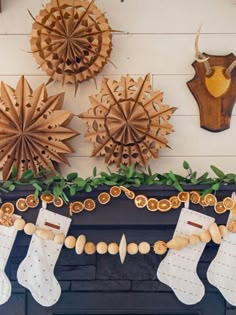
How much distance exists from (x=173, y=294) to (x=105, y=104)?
0.75 meters

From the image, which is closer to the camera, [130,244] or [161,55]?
[130,244]

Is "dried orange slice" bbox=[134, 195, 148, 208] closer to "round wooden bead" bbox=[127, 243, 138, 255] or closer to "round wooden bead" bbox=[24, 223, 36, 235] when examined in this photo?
"round wooden bead" bbox=[127, 243, 138, 255]

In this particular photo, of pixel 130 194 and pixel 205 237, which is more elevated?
pixel 130 194

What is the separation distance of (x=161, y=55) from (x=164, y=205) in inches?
23.0

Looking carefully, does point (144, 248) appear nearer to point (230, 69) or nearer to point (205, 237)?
point (205, 237)

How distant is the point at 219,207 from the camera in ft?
5.48

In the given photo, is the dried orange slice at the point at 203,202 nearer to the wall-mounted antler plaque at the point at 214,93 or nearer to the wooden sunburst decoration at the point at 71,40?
the wall-mounted antler plaque at the point at 214,93

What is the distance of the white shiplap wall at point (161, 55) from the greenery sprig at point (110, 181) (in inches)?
5.5

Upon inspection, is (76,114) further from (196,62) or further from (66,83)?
(196,62)

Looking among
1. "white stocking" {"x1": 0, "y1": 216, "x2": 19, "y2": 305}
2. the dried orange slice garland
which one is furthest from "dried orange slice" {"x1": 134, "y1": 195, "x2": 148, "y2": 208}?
"white stocking" {"x1": 0, "y1": 216, "x2": 19, "y2": 305}

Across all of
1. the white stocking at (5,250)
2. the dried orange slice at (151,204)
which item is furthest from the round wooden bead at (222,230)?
the white stocking at (5,250)

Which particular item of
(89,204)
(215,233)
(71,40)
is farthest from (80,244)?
(71,40)

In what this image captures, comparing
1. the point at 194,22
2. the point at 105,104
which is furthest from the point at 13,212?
the point at 194,22

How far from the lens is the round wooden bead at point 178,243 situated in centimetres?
166
